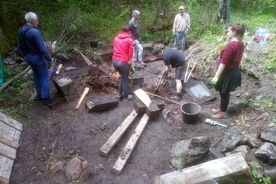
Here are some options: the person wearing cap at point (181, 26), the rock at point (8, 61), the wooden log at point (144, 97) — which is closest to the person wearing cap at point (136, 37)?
the person wearing cap at point (181, 26)

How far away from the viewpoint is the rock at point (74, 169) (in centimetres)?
565

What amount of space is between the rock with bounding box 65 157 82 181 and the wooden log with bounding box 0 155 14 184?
1066 millimetres

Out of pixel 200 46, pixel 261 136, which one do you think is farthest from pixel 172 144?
pixel 200 46

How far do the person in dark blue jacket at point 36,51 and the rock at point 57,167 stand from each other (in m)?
2.29

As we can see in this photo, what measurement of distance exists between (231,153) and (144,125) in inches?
84.3

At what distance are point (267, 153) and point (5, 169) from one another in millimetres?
4803

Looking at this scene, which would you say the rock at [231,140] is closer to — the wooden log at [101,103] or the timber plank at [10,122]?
the wooden log at [101,103]

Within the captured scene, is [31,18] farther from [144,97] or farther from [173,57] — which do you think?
[173,57]

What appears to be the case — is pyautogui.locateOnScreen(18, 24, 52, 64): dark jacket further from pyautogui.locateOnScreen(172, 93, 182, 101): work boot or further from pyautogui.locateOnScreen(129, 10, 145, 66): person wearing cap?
pyautogui.locateOnScreen(129, 10, 145, 66): person wearing cap

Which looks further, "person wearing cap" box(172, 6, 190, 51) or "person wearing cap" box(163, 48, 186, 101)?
"person wearing cap" box(172, 6, 190, 51)

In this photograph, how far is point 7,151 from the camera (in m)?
6.00

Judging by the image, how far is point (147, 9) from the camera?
15.1m

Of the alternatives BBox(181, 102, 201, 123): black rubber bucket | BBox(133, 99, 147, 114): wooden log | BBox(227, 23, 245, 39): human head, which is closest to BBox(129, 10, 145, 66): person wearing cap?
BBox(133, 99, 147, 114): wooden log

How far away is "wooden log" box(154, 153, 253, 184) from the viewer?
4.86m
